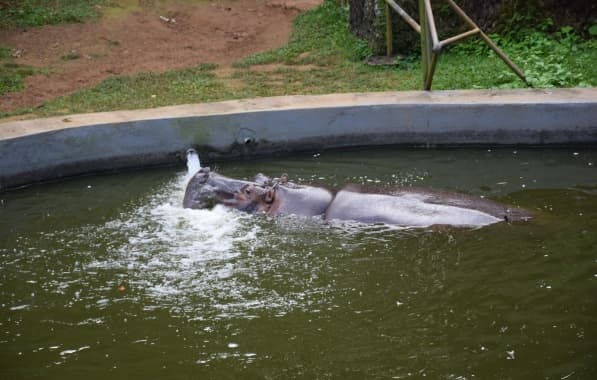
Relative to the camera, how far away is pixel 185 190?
8461 mm

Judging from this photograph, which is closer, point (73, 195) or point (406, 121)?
point (73, 195)

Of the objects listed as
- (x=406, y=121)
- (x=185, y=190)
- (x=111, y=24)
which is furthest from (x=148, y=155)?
(x=111, y=24)

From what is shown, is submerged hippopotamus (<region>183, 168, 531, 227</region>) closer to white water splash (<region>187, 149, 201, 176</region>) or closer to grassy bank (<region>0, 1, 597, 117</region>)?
white water splash (<region>187, 149, 201, 176</region>)

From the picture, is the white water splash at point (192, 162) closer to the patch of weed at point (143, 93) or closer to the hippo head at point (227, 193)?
the hippo head at point (227, 193)

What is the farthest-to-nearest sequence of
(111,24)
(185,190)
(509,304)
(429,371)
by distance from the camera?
(111,24)
(185,190)
(509,304)
(429,371)

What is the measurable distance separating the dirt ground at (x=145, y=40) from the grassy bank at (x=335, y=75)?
635 millimetres

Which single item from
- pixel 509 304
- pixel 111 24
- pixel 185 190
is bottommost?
pixel 509 304

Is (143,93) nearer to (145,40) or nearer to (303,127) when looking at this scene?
(303,127)

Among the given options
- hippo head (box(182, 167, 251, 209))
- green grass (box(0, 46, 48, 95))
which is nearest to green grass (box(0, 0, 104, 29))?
green grass (box(0, 46, 48, 95))

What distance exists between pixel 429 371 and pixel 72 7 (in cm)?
1354

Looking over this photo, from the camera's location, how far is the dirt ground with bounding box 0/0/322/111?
1303 centimetres

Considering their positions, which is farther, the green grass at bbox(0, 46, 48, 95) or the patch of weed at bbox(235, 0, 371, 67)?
the patch of weed at bbox(235, 0, 371, 67)

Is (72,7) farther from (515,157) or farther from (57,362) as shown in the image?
(57,362)

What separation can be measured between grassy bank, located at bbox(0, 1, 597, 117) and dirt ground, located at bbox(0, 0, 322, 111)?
64 centimetres
